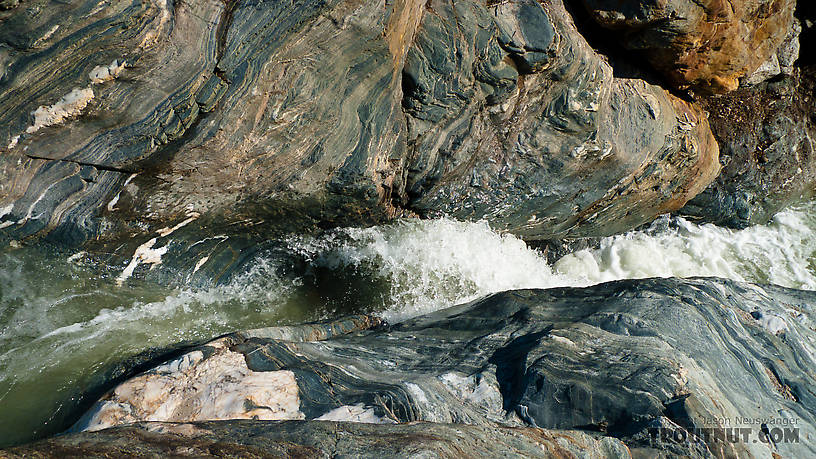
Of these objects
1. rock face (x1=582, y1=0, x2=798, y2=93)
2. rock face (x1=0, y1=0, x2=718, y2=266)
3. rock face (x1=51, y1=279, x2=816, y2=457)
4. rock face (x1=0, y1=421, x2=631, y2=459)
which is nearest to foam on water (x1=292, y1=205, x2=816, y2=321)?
rock face (x1=0, y1=0, x2=718, y2=266)

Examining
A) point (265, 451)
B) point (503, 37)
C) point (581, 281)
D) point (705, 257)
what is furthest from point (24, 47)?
point (705, 257)

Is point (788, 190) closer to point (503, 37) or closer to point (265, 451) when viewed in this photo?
point (503, 37)

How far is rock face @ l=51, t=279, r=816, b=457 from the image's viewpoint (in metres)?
2.31

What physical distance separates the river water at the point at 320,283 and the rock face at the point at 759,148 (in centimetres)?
30

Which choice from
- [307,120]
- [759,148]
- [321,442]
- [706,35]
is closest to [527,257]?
[706,35]

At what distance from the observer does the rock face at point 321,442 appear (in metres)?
1.67

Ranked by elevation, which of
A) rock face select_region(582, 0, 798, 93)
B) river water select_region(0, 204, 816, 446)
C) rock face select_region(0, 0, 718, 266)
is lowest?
river water select_region(0, 204, 816, 446)

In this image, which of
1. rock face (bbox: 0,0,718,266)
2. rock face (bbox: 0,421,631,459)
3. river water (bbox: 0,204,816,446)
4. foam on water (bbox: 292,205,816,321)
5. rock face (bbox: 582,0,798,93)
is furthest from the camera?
foam on water (bbox: 292,205,816,321)

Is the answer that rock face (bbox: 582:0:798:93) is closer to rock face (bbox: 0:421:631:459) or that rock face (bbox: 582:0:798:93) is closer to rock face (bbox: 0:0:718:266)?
rock face (bbox: 0:0:718:266)

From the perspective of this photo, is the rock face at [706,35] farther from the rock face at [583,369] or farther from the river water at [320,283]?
the rock face at [583,369]

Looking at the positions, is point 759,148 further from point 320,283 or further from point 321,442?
point 321,442

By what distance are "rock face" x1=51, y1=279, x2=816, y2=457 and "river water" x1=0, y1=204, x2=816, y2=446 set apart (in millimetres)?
983

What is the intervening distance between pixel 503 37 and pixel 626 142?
1592mm

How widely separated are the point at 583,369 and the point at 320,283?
8.24 ft
